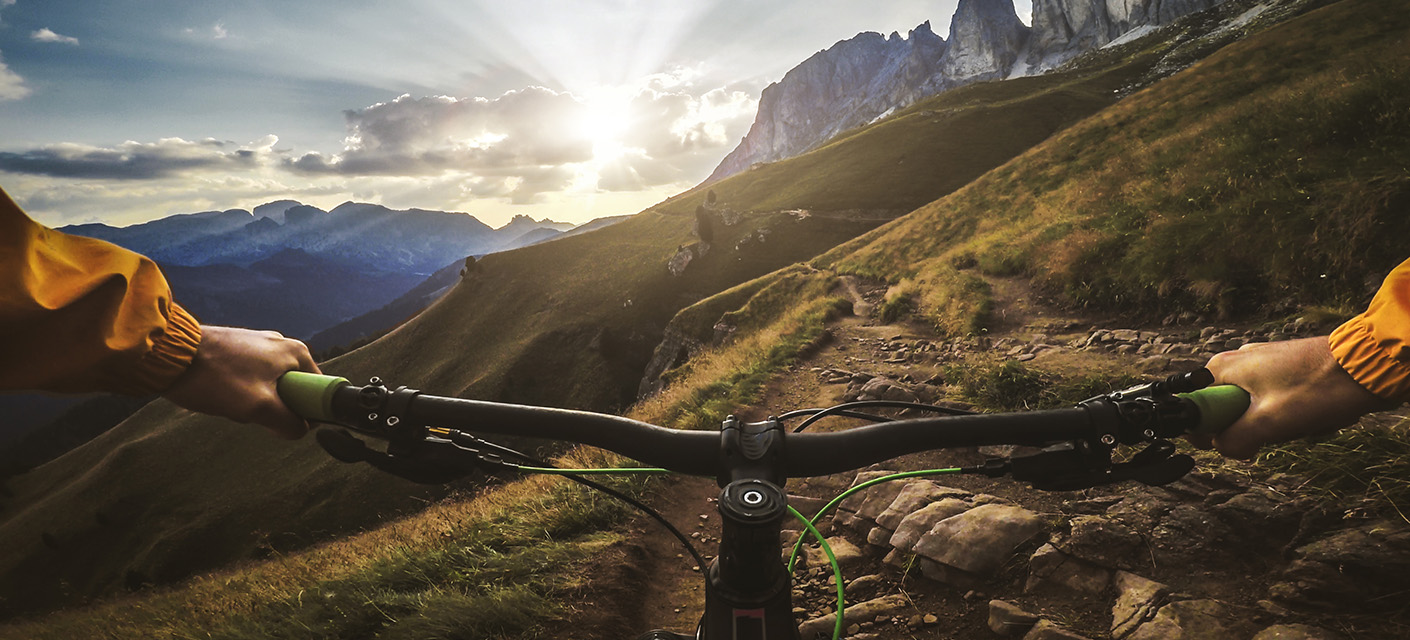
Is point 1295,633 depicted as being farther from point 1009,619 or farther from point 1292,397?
point 1292,397

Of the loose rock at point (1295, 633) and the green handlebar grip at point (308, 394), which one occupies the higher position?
the green handlebar grip at point (308, 394)

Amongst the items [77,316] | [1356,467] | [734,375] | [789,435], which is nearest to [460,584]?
[77,316]

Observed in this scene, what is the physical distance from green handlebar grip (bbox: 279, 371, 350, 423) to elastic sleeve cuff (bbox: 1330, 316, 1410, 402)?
384 centimetres

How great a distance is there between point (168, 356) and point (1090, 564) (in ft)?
18.3

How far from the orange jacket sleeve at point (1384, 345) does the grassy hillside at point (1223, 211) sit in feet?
30.5

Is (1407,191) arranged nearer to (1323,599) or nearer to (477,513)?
(1323,599)

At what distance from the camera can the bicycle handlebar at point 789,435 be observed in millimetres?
1905

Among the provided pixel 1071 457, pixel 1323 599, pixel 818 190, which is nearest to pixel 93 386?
pixel 1071 457

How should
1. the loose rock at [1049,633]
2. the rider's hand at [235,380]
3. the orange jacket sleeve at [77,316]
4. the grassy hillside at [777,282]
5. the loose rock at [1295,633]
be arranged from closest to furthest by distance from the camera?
the orange jacket sleeve at [77,316] < the rider's hand at [235,380] < the loose rock at [1295,633] < the loose rock at [1049,633] < the grassy hillside at [777,282]

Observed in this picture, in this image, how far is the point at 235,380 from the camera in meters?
2.09

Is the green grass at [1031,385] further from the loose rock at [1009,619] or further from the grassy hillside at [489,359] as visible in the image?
the grassy hillside at [489,359]

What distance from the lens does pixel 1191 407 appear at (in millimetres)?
1957

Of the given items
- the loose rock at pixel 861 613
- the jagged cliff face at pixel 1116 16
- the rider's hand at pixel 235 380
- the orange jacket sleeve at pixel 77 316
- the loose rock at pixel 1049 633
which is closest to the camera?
the orange jacket sleeve at pixel 77 316

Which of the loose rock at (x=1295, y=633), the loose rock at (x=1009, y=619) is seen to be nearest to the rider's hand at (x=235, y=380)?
the loose rock at (x=1009, y=619)
